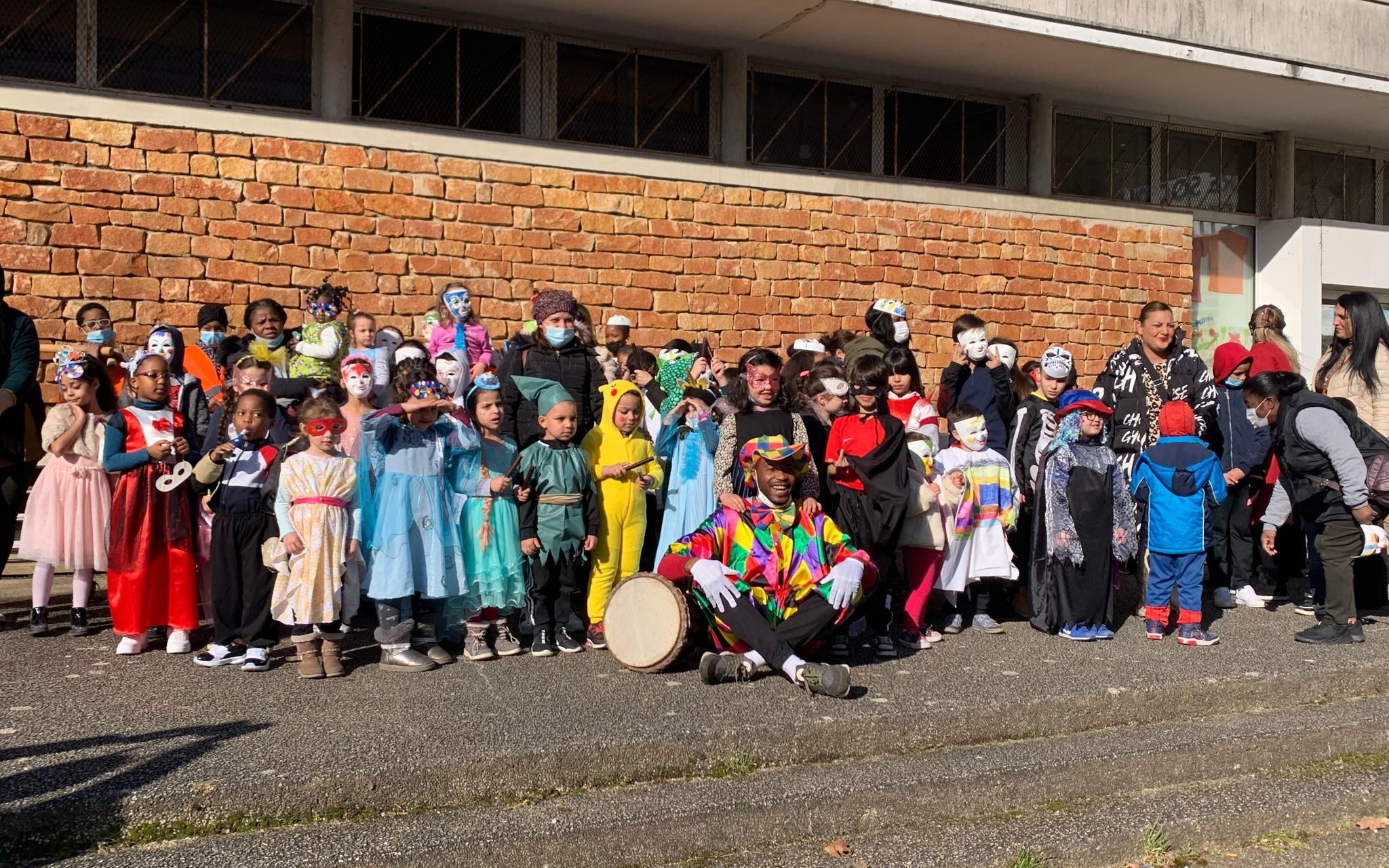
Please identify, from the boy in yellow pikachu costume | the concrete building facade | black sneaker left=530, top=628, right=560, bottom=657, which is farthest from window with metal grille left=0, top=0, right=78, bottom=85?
black sneaker left=530, top=628, right=560, bottom=657

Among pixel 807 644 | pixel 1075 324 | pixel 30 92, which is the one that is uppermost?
pixel 30 92

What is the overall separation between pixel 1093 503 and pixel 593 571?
3034 mm

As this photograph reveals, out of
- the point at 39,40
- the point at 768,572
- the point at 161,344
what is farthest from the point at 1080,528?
the point at 39,40

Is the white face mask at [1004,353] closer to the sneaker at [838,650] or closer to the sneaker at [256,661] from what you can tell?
the sneaker at [838,650]

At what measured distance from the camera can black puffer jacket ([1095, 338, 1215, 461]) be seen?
324 inches

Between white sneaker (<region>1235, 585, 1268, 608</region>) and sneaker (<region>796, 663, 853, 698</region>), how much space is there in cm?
434

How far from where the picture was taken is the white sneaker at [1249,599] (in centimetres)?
882

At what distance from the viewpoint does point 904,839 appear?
4.63m

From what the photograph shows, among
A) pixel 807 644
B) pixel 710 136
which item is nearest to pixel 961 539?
pixel 807 644

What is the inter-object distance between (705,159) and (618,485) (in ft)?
19.2

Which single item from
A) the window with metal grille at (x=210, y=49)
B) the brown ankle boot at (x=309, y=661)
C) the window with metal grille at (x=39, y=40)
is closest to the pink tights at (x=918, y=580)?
the brown ankle boot at (x=309, y=661)

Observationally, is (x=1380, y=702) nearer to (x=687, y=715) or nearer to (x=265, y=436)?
(x=687, y=715)

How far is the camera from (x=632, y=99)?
11.7 m

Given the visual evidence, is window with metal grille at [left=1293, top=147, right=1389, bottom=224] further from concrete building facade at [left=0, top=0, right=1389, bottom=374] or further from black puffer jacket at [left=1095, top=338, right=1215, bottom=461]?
black puffer jacket at [left=1095, top=338, right=1215, bottom=461]
